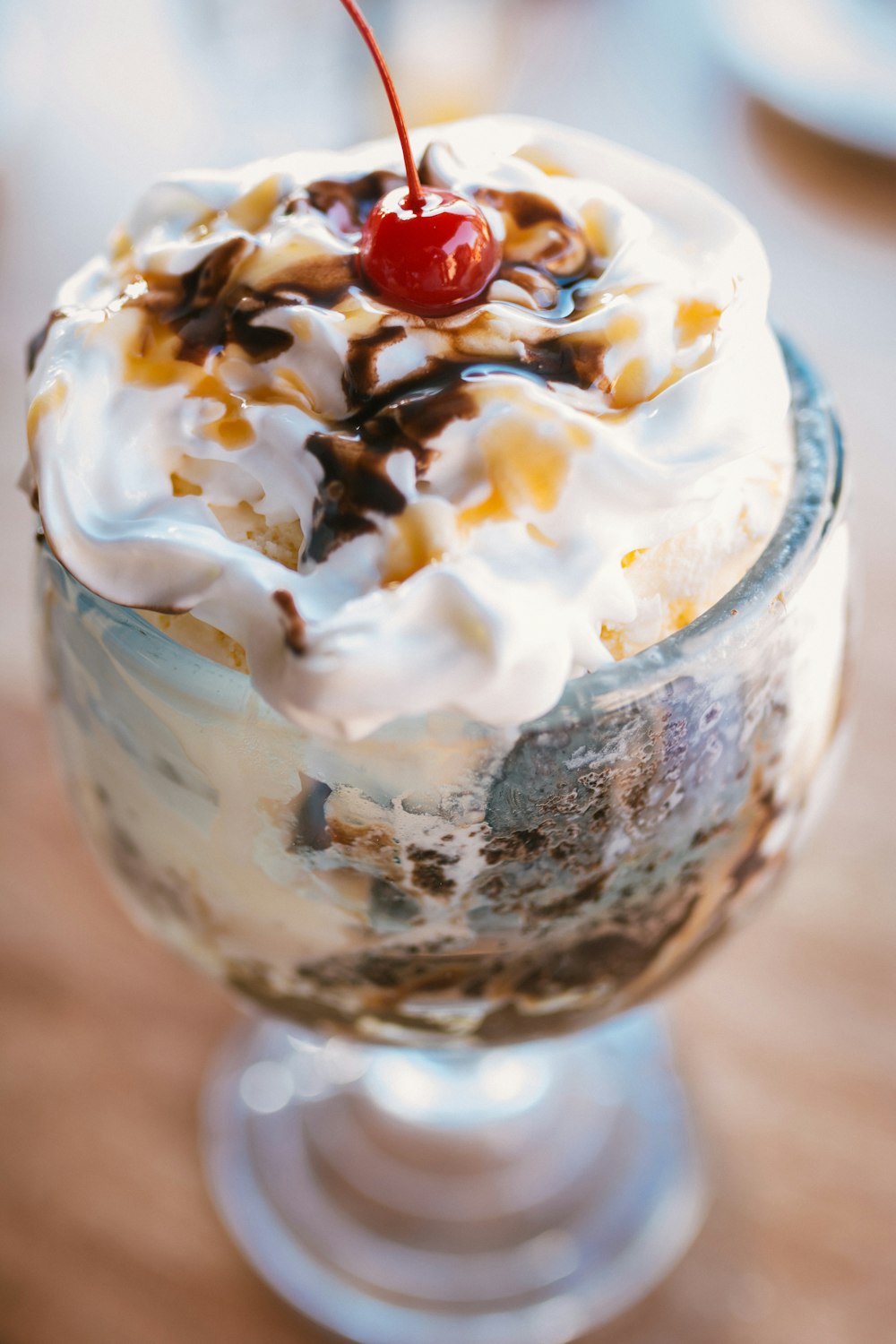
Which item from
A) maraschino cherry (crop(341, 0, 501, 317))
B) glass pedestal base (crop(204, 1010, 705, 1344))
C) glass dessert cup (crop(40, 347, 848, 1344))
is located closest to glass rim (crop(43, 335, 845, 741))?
glass dessert cup (crop(40, 347, 848, 1344))

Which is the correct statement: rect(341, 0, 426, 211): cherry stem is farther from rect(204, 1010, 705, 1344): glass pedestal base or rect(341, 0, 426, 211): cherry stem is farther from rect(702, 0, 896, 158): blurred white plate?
rect(702, 0, 896, 158): blurred white plate

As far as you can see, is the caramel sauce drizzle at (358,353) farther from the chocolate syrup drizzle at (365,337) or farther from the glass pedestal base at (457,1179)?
the glass pedestal base at (457,1179)

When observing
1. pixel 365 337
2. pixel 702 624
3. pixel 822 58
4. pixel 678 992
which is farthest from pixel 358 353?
pixel 822 58

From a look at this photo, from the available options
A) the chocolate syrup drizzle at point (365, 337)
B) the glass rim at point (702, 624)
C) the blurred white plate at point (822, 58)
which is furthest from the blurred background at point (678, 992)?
the chocolate syrup drizzle at point (365, 337)

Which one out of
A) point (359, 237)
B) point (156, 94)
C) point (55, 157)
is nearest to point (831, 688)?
point (359, 237)

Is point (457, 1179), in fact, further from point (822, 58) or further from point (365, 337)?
point (822, 58)

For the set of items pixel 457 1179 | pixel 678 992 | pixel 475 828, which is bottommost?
pixel 457 1179
